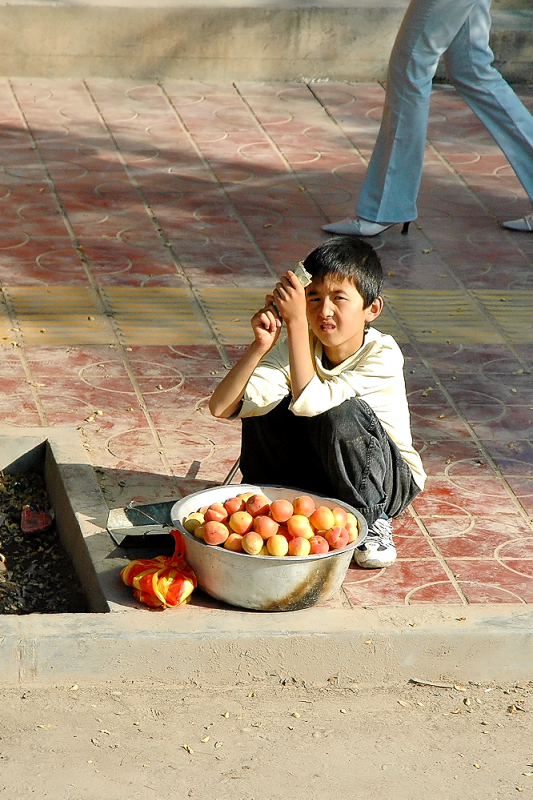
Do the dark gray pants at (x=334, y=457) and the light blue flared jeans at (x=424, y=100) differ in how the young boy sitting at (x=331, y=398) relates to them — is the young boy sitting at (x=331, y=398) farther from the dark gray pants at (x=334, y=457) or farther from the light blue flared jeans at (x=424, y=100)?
the light blue flared jeans at (x=424, y=100)

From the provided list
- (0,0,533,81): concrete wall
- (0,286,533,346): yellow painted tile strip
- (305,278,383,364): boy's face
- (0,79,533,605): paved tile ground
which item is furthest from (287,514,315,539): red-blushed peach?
(0,0,533,81): concrete wall

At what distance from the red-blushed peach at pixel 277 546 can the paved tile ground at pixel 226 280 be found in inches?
14.4

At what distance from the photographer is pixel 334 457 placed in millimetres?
3334

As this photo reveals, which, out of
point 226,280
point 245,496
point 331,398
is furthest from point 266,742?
point 226,280

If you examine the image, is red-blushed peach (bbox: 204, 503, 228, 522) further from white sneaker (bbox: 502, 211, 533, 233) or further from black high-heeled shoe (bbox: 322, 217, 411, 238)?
white sneaker (bbox: 502, 211, 533, 233)

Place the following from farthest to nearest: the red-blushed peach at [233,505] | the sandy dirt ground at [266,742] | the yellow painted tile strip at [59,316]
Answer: the yellow painted tile strip at [59,316], the red-blushed peach at [233,505], the sandy dirt ground at [266,742]

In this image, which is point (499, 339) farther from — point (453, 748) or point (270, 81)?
point (270, 81)

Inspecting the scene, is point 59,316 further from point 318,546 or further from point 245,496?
point 318,546

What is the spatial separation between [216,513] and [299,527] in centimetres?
22

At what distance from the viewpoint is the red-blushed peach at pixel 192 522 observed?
3156 mm

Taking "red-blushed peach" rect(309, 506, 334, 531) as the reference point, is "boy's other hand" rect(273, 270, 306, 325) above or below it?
above

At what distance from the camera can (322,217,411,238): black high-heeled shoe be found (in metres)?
6.10

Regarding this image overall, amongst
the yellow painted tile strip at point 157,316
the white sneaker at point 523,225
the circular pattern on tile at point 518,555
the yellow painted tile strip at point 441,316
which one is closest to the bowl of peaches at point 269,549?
the circular pattern on tile at point 518,555

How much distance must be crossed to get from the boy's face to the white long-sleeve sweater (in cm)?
9
